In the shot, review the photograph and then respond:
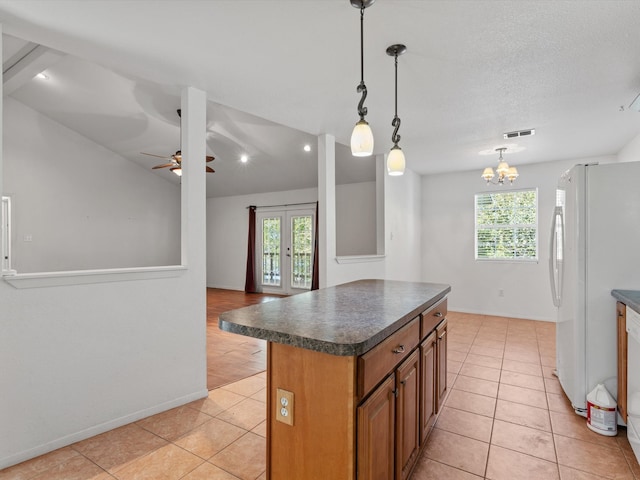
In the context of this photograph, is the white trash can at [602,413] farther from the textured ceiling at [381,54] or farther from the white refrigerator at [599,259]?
the textured ceiling at [381,54]

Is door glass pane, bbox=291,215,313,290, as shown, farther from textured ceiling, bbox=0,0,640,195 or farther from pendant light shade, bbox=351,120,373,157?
pendant light shade, bbox=351,120,373,157

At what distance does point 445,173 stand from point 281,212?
12.2 ft

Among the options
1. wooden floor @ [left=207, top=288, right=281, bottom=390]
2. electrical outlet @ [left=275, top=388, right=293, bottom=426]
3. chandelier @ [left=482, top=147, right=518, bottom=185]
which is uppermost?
chandelier @ [left=482, top=147, right=518, bottom=185]

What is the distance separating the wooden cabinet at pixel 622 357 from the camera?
2.11 metres

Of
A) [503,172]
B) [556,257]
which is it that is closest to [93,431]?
[556,257]

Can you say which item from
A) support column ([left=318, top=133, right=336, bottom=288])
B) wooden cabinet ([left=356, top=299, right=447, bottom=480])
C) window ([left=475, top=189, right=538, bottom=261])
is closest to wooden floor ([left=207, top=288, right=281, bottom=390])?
support column ([left=318, top=133, right=336, bottom=288])

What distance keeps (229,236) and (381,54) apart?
23.4 feet

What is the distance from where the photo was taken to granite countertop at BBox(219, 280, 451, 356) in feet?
3.70

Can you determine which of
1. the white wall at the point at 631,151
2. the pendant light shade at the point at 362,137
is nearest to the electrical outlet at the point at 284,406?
the pendant light shade at the point at 362,137

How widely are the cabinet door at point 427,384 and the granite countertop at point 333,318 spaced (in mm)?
248

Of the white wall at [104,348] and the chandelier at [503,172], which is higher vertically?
the chandelier at [503,172]

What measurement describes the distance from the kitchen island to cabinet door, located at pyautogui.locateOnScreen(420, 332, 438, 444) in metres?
0.17

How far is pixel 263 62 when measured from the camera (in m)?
2.27

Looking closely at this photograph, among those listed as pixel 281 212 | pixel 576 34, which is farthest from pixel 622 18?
pixel 281 212
